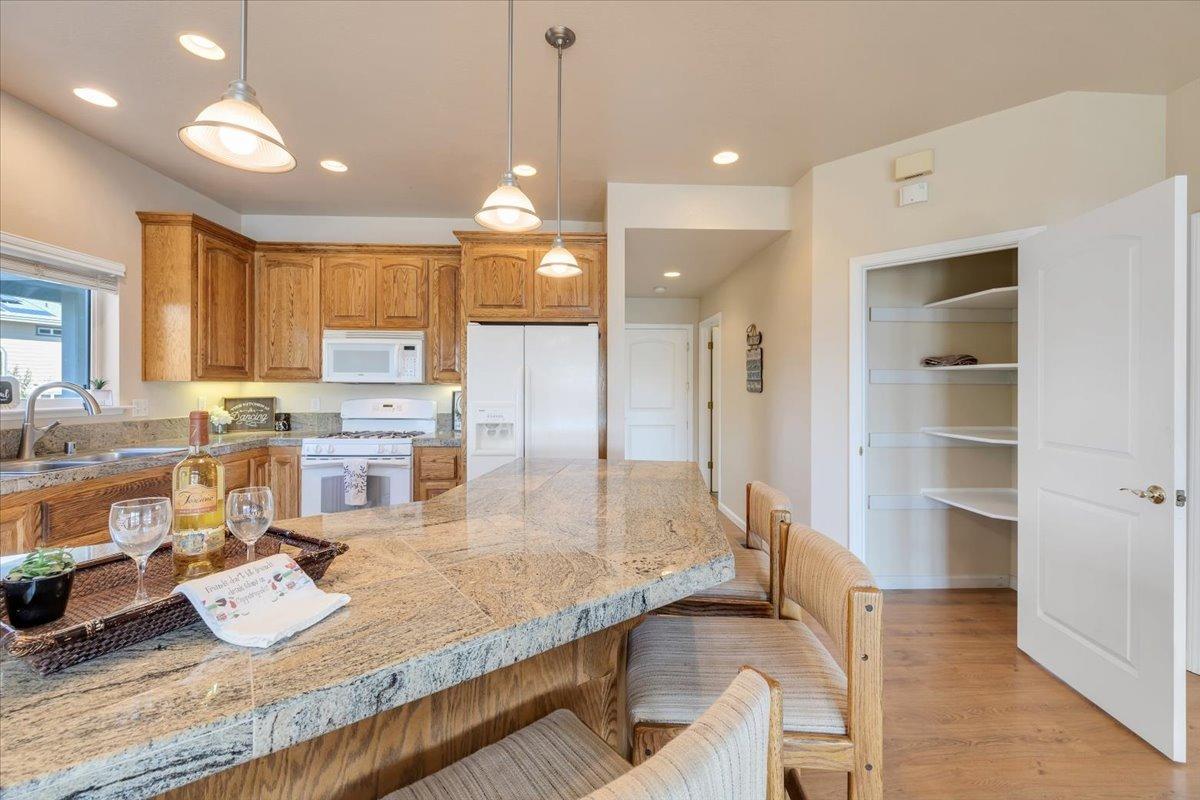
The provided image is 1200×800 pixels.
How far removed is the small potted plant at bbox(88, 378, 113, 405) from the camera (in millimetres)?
2922

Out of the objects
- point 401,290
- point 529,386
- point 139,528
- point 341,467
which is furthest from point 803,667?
point 401,290

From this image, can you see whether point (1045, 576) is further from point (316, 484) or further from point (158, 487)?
point (158, 487)

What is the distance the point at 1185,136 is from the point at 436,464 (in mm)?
4306

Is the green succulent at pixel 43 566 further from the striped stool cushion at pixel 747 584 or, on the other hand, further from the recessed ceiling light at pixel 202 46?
the recessed ceiling light at pixel 202 46

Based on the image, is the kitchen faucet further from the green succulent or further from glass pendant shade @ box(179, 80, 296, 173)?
the green succulent

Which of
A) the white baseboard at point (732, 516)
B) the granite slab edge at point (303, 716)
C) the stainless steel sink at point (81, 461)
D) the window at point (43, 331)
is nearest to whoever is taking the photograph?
the granite slab edge at point (303, 716)

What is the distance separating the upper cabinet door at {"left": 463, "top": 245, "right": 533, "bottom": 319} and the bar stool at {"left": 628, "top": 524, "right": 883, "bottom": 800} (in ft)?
8.64

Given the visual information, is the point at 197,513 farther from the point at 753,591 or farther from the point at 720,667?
the point at 753,591

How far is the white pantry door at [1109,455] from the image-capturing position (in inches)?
65.3

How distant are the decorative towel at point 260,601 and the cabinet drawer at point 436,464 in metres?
2.71

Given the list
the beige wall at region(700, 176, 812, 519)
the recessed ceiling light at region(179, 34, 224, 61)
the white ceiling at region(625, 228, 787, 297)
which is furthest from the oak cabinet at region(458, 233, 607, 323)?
the recessed ceiling light at region(179, 34, 224, 61)

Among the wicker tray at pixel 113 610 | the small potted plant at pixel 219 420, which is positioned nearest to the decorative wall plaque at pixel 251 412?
the small potted plant at pixel 219 420

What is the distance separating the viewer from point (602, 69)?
216 cm

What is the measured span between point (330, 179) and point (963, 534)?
4697 millimetres
